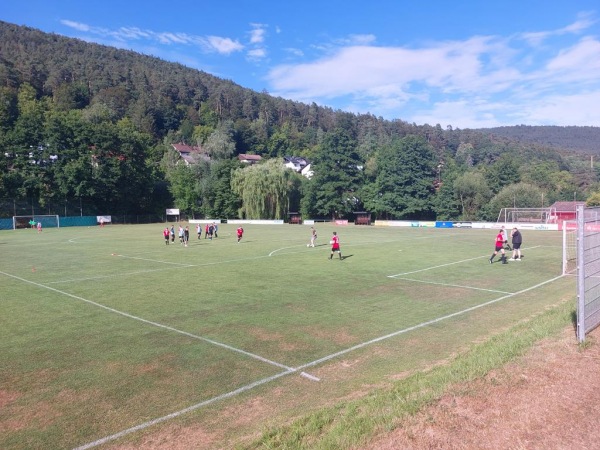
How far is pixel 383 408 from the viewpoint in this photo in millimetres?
5789

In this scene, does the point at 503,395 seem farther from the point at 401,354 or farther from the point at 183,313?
the point at 183,313

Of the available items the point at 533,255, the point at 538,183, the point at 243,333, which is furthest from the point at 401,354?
the point at 538,183

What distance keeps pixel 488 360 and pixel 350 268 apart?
14.7 m

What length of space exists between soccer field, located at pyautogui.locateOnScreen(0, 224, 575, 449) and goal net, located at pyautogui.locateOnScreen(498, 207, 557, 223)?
125 feet

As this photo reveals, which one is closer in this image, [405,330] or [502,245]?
[405,330]

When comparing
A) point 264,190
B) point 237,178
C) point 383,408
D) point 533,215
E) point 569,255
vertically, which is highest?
point 237,178

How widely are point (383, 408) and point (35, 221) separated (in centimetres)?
7778

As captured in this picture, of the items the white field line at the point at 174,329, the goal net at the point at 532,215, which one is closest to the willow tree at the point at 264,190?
the goal net at the point at 532,215

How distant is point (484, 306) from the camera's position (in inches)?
551

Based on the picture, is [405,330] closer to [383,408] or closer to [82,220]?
[383,408]

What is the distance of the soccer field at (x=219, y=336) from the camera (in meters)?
6.83

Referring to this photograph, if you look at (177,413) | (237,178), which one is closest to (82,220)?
(237,178)

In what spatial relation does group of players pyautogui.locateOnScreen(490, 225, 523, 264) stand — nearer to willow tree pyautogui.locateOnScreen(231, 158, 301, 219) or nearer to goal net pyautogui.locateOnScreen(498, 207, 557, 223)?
goal net pyautogui.locateOnScreen(498, 207, 557, 223)

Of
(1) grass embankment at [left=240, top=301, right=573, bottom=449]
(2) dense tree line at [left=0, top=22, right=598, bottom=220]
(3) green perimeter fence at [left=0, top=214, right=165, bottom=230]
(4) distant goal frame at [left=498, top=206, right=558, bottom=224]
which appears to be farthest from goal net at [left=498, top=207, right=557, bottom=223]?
(3) green perimeter fence at [left=0, top=214, right=165, bottom=230]
